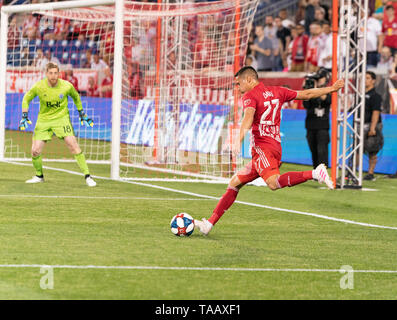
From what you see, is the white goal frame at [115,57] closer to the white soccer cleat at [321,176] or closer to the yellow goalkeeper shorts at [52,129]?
the yellow goalkeeper shorts at [52,129]

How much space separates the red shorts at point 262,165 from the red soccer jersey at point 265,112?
0.23 feet

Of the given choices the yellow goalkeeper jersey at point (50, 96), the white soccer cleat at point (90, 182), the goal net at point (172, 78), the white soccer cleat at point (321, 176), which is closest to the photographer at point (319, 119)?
the goal net at point (172, 78)

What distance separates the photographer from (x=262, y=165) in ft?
32.1

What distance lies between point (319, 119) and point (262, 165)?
23.2ft

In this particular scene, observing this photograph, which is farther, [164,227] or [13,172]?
[13,172]

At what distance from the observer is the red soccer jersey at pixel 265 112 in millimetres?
9664

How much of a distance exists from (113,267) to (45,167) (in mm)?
10855

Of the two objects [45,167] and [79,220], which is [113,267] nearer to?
[79,220]

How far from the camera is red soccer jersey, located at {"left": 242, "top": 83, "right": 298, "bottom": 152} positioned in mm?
9664

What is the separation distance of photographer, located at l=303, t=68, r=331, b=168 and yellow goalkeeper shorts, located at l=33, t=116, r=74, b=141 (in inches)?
186

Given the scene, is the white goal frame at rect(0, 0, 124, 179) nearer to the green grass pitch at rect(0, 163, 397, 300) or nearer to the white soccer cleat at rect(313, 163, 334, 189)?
the green grass pitch at rect(0, 163, 397, 300)
